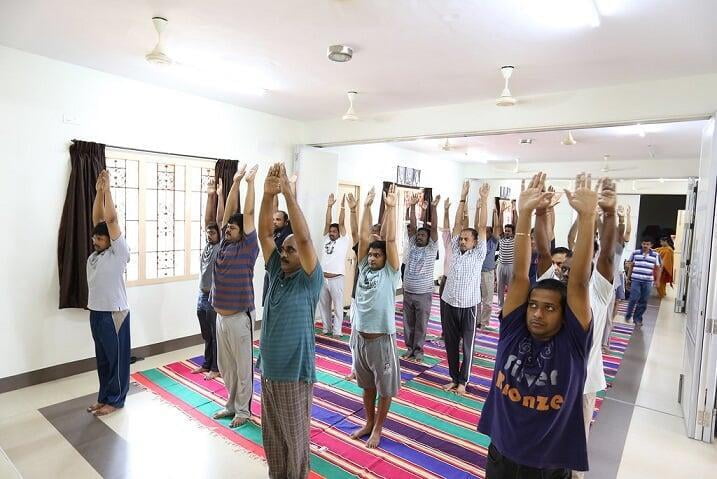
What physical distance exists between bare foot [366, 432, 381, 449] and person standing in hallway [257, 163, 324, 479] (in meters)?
0.78

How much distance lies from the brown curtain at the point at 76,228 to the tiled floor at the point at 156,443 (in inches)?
31.6

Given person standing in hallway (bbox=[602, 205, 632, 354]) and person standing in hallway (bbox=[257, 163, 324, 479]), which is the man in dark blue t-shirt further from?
person standing in hallway (bbox=[602, 205, 632, 354])

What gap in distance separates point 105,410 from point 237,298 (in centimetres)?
141

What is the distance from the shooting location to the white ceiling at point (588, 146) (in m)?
5.71

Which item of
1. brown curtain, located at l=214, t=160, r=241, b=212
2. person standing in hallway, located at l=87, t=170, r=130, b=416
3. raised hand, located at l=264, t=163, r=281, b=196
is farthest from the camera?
brown curtain, located at l=214, t=160, r=241, b=212

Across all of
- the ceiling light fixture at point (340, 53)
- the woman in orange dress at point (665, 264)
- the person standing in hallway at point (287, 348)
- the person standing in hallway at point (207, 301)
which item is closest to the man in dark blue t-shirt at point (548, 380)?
the person standing in hallway at point (287, 348)

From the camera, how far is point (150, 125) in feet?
14.5

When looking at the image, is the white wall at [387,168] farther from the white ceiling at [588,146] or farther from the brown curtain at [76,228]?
the brown curtain at [76,228]

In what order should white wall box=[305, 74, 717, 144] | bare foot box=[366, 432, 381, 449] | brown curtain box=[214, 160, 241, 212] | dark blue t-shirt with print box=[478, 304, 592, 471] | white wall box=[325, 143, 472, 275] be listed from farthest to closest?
white wall box=[325, 143, 472, 275], brown curtain box=[214, 160, 241, 212], white wall box=[305, 74, 717, 144], bare foot box=[366, 432, 381, 449], dark blue t-shirt with print box=[478, 304, 592, 471]

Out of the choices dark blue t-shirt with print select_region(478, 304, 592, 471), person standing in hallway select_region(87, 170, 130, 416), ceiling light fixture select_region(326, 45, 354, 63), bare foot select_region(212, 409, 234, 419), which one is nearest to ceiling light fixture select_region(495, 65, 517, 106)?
ceiling light fixture select_region(326, 45, 354, 63)

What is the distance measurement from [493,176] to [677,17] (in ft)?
25.0

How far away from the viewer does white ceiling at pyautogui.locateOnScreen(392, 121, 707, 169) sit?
5706 millimetres

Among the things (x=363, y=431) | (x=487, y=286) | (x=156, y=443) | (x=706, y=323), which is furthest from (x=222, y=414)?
(x=487, y=286)

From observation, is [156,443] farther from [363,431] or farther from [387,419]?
[387,419]
